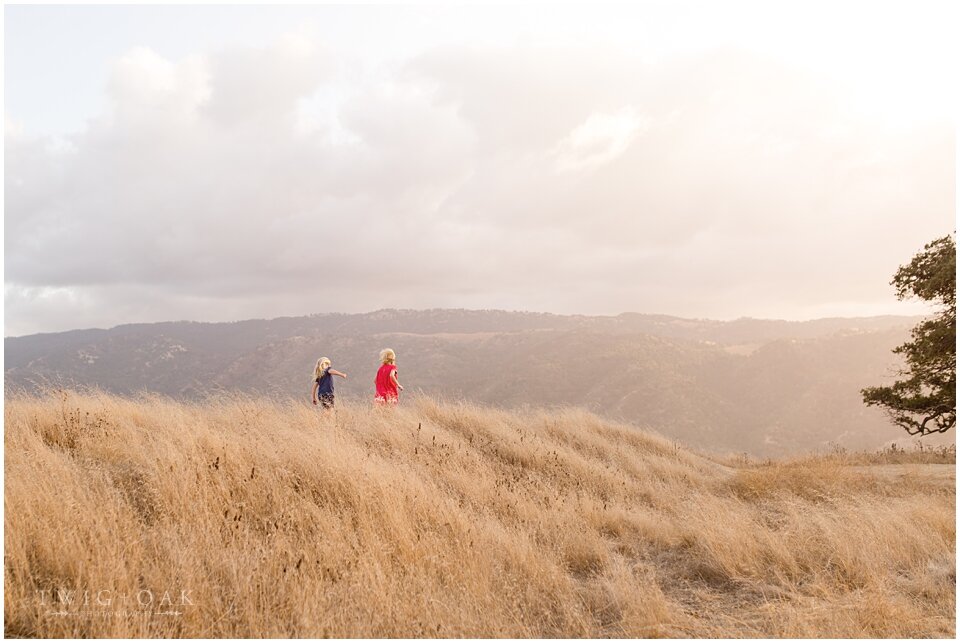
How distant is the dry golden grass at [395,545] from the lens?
13.8 ft

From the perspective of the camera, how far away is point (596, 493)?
912cm

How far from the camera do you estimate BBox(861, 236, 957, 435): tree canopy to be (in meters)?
11.0

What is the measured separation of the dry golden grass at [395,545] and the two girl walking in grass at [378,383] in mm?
2419

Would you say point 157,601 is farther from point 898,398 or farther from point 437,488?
point 898,398

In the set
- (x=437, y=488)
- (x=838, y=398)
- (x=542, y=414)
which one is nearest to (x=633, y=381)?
(x=838, y=398)

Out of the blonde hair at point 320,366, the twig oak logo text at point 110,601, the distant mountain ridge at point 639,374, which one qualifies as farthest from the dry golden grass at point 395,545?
the distant mountain ridge at point 639,374

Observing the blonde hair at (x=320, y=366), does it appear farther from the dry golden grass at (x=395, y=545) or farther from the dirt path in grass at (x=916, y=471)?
the dirt path in grass at (x=916, y=471)

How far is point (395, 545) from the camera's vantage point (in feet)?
17.4

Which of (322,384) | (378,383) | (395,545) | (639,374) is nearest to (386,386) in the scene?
(378,383)

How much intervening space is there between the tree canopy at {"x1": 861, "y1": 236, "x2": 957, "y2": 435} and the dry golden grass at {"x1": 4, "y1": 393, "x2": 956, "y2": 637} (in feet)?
11.3

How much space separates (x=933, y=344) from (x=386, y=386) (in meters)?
10.9

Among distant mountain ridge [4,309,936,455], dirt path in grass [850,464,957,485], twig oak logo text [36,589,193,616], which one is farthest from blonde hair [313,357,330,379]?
distant mountain ridge [4,309,936,455]

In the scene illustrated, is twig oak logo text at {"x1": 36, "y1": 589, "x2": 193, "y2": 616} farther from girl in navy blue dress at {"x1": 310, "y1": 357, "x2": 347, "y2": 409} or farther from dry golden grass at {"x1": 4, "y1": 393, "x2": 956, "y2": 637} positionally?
girl in navy blue dress at {"x1": 310, "y1": 357, "x2": 347, "y2": 409}

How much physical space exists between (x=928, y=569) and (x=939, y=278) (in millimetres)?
7450
